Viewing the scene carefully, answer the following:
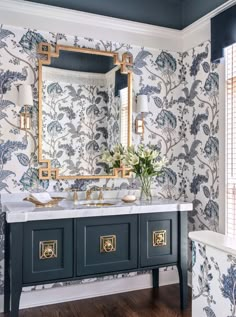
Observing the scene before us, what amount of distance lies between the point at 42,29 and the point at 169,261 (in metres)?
2.26

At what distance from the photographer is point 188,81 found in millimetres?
3363

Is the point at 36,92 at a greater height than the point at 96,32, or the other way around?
the point at 96,32

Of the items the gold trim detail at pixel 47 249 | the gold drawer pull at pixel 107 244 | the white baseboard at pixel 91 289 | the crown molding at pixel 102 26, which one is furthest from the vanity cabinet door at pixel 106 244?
the crown molding at pixel 102 26

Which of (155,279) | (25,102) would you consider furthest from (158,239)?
(25,102)

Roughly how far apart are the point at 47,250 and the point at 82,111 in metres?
1.27

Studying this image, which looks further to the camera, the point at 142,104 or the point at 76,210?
the point at 142,104

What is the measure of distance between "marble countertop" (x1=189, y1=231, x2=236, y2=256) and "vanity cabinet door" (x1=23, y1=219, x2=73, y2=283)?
0.99 metres

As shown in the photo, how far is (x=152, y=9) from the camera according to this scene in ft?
10.9

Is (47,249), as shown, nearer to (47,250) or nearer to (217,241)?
(47,250)

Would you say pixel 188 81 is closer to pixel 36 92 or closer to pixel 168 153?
pixel 168 153

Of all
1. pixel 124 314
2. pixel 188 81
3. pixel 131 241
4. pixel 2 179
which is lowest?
pixel 124 314

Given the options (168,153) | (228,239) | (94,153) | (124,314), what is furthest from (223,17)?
(124,314)

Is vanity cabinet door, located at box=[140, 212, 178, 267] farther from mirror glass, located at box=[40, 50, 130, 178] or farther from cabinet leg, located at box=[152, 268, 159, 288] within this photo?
mirror glass, located at box=[40, 50, 130, 178]

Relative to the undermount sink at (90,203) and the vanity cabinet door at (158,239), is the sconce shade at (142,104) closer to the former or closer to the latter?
the undermount sink at (90,203)
